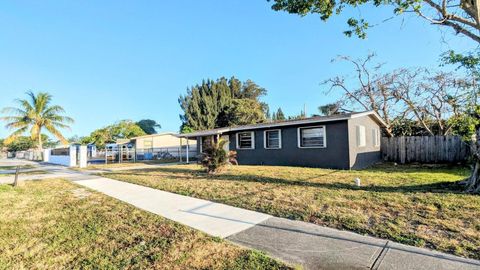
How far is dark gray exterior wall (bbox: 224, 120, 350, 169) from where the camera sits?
11758 mm

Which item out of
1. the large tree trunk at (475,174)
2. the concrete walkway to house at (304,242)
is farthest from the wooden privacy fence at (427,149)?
the concrete walkway to house at (304,242)

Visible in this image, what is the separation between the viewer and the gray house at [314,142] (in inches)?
464

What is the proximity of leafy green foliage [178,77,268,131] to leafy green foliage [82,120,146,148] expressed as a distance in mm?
11060

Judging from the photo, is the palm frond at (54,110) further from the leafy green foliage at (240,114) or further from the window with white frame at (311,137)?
the window with white frame at (311,137)

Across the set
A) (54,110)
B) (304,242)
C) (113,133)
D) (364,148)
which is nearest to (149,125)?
(113,133)

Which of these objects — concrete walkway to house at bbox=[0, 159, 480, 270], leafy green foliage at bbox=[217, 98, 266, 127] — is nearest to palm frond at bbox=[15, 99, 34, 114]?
leafy green foliage at bbox=[217, 98, 266, 127]

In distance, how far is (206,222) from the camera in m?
4.58

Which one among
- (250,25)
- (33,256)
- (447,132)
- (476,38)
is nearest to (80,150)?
(250,25)

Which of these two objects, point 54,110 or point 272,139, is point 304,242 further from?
point 54,110

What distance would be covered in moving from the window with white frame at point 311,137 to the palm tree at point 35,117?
22.9 meters

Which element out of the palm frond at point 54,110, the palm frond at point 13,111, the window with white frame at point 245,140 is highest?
the palm frond at point 54,110

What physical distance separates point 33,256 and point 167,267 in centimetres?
202

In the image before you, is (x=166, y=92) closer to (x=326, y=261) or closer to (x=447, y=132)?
(x=447, y=132)

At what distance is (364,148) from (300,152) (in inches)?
137
